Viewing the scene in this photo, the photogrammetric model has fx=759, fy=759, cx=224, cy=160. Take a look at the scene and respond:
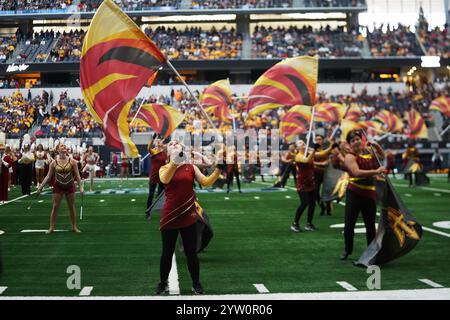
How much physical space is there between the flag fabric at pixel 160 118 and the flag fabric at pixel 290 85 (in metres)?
2.54

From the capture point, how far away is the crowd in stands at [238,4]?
58656 millimetres

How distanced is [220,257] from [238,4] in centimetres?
5042

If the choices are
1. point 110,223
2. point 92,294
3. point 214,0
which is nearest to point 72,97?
point 110,223

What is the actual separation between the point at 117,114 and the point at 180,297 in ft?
12.4

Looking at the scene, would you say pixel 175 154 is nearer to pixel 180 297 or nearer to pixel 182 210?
pixel 182 210

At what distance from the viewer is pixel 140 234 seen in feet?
44.3

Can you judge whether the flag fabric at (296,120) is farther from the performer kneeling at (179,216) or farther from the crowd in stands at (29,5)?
the performer kneeling at (179,216)

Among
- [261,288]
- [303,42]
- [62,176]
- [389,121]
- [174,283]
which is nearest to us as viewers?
[261,288]

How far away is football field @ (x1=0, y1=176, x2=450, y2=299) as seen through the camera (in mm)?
8398

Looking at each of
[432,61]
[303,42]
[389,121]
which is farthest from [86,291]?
[432,61]

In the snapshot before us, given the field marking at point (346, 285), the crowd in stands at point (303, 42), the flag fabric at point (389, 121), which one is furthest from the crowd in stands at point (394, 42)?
the field marking at point (346, 285)

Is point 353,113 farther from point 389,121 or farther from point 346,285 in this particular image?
point 346,285

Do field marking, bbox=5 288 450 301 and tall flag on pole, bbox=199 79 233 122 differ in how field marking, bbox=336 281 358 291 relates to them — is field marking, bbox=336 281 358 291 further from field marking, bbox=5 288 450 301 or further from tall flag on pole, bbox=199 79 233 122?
tall flag on pole, bbox=199 79 233 122

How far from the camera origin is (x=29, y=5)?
2978cm
